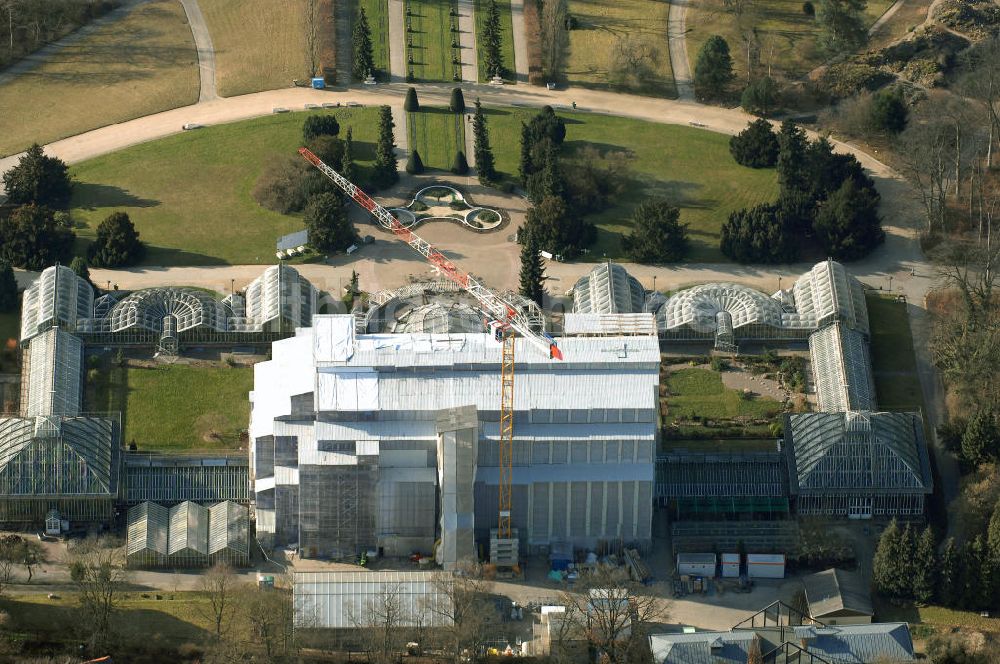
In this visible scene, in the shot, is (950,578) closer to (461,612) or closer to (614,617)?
(614,617)

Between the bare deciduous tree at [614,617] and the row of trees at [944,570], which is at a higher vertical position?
the row of trees at [944,570]

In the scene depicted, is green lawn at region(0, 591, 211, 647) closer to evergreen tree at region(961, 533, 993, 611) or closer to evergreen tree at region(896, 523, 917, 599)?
evergreen tree at region(896, 523, 917, 599)

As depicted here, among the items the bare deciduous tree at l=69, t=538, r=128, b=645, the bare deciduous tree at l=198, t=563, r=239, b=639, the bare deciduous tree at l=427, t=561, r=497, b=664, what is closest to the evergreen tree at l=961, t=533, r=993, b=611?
the bare deciduous tree at l=427, t=561, r=497, b=664

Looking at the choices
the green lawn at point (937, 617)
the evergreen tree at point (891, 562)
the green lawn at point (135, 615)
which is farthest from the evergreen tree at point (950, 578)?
the green lawn at point (135, 615)

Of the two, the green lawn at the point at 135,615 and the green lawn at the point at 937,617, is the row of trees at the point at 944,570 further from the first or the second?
the green lawn at the point at 135,615

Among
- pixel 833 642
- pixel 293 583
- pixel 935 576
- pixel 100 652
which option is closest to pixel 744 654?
pixel 833 642

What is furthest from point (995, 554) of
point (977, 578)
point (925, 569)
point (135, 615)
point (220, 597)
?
point (135, 615)

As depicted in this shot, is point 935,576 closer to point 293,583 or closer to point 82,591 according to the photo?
point 293,583
